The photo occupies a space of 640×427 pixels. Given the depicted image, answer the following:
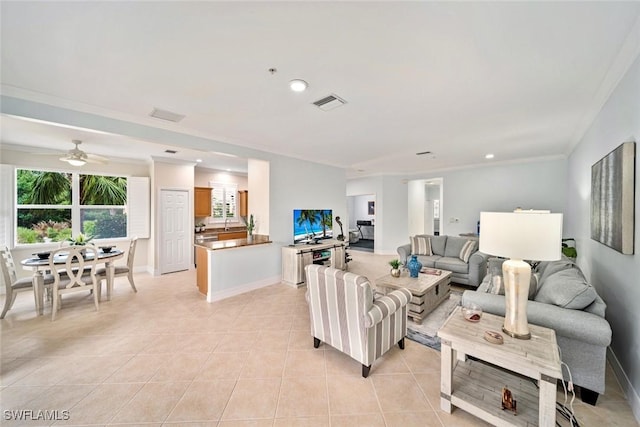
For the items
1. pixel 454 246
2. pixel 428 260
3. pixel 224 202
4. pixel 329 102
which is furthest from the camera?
pixel 224 202

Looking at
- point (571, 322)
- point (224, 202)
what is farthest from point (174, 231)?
point (571, 322)

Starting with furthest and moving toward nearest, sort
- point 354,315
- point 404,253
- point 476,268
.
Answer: point 404,253 < point 476,268 < point 354,315

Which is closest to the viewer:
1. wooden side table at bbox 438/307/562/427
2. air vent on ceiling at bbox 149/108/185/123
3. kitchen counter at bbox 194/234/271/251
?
wooden side table at bbox 438/307/562/427

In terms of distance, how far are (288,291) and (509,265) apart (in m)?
3.34

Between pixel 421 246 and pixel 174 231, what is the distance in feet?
18.3

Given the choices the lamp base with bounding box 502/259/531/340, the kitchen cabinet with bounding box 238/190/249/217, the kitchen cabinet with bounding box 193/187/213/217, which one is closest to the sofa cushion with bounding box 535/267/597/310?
the lamp base with bounding box 502/259/531/340

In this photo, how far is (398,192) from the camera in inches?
307

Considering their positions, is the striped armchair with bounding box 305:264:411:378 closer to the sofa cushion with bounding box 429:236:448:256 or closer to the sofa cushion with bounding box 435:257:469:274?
the sofa cushion with bounding box 435:257:469:274

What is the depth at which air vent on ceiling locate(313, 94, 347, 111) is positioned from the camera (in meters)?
2.52

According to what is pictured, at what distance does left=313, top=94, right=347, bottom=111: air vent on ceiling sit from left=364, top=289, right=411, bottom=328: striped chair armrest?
81.1 inches

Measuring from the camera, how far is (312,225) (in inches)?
211

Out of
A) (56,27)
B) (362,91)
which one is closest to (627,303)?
(362,91)

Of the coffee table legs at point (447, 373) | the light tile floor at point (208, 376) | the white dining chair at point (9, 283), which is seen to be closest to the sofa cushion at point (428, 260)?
the light tile floor at point (208, 376)

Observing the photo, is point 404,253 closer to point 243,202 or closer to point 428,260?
point 428,260
